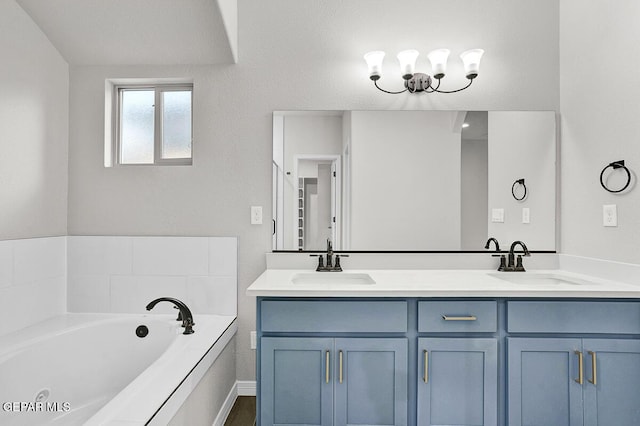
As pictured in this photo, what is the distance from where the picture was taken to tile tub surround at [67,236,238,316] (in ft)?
7.22

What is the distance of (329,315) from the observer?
64.4 inches

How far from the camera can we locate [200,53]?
214cm

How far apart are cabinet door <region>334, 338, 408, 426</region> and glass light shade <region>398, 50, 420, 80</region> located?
1.51 metres

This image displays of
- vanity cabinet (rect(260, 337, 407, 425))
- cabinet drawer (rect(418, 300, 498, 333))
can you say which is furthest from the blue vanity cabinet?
vanity cabinet (rect(260, 337, 407, 425))

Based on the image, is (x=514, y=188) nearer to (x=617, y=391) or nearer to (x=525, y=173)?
(x=525, y=173)

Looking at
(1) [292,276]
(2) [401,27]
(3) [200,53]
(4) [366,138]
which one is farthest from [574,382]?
(3) [200,53]

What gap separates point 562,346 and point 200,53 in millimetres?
2509

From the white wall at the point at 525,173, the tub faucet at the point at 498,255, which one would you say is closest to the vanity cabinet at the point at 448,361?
the tub faucet at the point at 498,255

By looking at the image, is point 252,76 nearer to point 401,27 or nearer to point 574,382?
point 401,27

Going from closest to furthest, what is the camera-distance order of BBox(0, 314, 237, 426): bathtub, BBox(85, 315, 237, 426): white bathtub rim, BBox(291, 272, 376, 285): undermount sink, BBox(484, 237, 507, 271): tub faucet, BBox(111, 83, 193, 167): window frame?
BBox(85, 315, 237, 426): white bathtub rim → BBox(0, 314, 237, 426): bathtub → BBox(291, 272, 376, 285): undermount sink → BBox(484, 237, 507, 271): tub faucet → BBox(111, 83, 193, 167): window frame

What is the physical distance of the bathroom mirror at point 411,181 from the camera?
2197mm

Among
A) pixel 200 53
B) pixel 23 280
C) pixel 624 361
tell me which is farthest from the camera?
Result: pixel 200 53

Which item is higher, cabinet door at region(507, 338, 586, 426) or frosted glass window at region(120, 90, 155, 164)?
frosted glass window at region(120, 90, 155, 164)

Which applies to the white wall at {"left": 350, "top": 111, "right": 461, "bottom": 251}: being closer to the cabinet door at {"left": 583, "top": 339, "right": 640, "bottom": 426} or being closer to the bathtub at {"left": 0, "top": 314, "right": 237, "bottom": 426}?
the cabinet door at {"left": 583, "top": 339, "right": 640, "bottom": 426}
